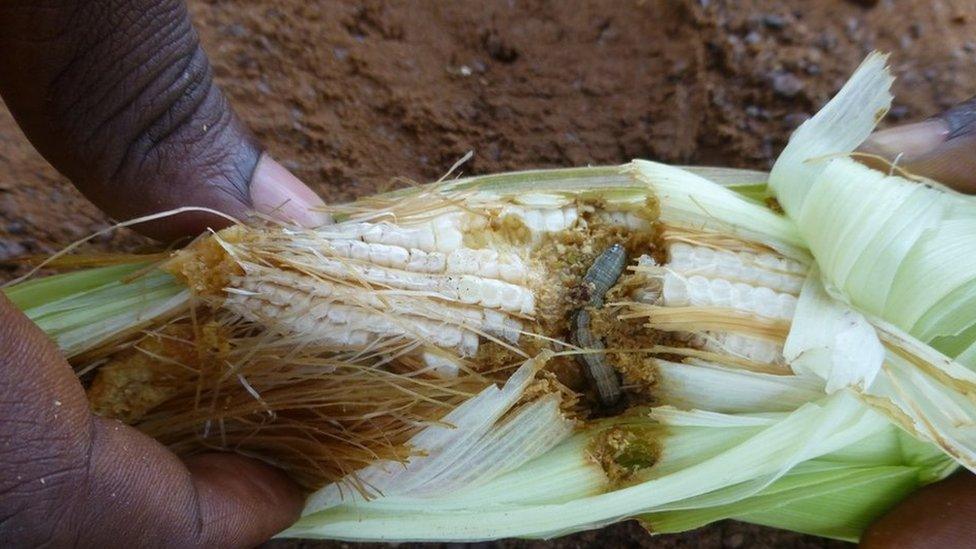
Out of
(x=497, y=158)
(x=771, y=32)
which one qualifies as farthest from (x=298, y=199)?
Answer: (x=771, y=32)

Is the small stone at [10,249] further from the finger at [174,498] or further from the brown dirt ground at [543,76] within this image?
the finger at [174,498]

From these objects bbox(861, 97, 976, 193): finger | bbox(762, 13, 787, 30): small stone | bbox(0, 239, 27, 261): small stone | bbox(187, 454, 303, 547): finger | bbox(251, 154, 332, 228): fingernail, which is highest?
bbox(762, 13, 787, 30): small stone

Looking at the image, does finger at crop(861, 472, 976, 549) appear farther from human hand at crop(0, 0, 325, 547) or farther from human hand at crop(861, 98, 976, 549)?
human hand at crop(0, 0, 325, 547)

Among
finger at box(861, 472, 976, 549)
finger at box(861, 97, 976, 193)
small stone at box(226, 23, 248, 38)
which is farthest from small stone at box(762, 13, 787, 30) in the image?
small stone at box(226, 23, 248, 38)

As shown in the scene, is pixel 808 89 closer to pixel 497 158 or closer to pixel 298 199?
pixel 497 158

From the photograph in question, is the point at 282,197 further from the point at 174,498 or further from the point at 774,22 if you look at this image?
the point at 774,22

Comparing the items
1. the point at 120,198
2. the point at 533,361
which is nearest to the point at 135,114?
the point at 120,198
